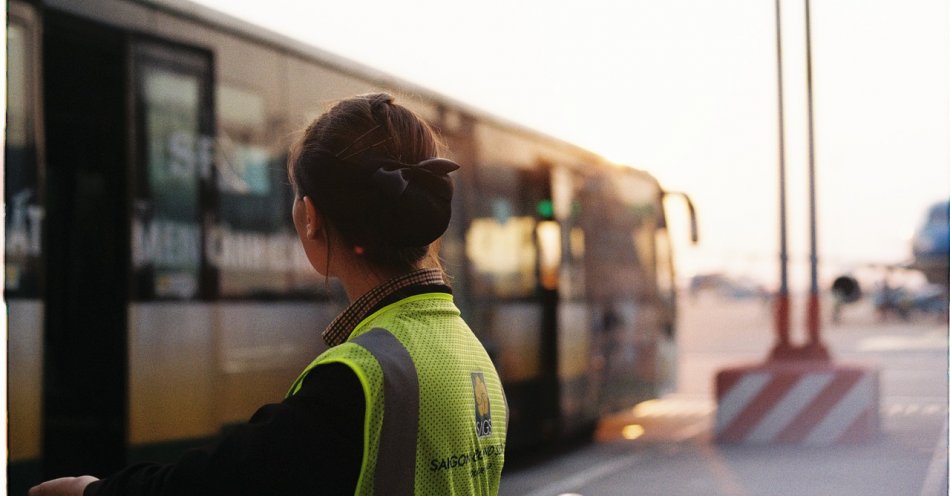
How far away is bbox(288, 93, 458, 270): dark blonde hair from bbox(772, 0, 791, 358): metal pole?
10.7 meters

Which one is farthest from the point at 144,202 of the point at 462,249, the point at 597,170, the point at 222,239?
the point at 597,170

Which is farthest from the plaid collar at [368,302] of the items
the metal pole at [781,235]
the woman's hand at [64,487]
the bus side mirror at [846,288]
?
the metal pole at [781,235]

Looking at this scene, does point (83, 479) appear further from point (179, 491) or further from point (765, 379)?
point (765, 379)

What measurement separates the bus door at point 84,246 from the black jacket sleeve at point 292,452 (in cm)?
486

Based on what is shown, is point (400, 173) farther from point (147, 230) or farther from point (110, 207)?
point (110, 207)

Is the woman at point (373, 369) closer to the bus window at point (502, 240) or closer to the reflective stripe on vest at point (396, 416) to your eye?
the reflective stripe on vest at point (396, 416)

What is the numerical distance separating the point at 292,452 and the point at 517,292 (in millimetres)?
8824

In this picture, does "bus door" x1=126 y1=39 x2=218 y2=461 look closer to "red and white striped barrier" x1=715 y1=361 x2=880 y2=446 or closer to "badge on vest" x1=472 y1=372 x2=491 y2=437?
"badge on vest" x1=472 y1=372 x2=491 y2=437

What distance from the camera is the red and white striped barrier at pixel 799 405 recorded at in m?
11.1

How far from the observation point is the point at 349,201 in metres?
1.78

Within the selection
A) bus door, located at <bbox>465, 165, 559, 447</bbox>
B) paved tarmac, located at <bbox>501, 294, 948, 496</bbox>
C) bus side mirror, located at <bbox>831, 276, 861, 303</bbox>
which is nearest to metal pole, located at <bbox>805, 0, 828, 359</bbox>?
bus side mirror, located at <bbox>831, 276, 861, 303</bbox>

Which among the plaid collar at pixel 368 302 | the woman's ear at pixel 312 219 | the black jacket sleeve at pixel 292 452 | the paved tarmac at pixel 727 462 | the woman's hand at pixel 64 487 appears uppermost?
the woman's ear at pixel 312 219

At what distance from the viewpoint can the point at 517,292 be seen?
10352 millimetres

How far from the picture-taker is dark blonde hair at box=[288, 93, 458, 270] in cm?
177
